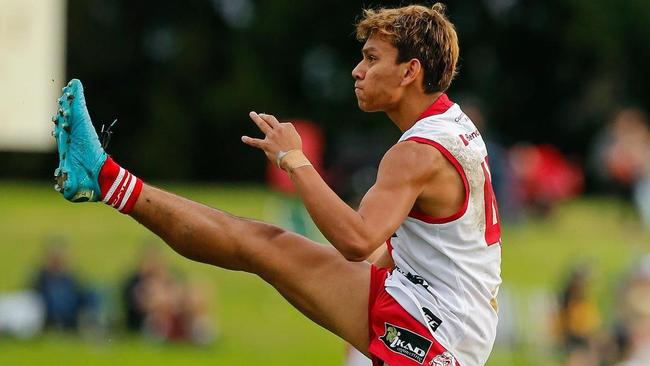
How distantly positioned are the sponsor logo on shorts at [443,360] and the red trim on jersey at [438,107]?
105cm

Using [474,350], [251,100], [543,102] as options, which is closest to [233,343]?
[474,350]

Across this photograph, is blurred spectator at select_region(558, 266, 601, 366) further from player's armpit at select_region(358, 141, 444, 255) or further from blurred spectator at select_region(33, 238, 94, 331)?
player's armpit at select_region(358, 141, 444, 255)

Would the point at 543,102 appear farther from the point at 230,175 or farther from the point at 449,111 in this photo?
the point at 449,111

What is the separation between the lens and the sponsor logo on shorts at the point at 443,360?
5.98 metres

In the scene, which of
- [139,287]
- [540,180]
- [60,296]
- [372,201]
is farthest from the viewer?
[540,180]

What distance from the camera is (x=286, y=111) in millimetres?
30672

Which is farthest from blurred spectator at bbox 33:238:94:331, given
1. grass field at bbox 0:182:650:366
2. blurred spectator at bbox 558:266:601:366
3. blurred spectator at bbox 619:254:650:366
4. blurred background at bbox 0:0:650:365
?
blurred spectator at bbox 619:254:650:366

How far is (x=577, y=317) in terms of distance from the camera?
1310 cm

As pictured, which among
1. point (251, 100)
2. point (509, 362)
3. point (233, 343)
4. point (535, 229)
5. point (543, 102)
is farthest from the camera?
point (543, 102)

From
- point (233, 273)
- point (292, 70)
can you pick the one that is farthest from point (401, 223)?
point (292, 70)

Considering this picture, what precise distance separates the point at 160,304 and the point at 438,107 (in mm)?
9266

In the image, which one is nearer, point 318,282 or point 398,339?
point 398,339

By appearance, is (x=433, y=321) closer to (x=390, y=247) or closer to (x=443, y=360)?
(x=443, y=360)

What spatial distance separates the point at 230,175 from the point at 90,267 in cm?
1218
